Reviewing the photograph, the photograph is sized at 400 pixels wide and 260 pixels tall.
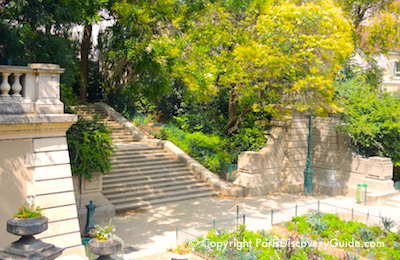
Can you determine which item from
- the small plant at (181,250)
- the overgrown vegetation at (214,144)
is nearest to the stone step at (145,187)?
the overgrown vegetation at (214,144)

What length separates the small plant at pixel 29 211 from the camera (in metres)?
7.60

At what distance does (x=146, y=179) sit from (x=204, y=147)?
3.78 m

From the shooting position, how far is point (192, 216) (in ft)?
46.0

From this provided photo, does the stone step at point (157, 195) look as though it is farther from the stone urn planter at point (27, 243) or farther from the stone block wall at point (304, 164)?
the stone urn planter at point (27, 243)

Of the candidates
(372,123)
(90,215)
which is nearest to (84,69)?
(90,215)

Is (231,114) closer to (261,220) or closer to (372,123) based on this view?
(372,123)

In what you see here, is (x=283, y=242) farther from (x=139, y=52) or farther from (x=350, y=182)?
(x=350, y=182)

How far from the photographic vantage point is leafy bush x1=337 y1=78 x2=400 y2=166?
1862 cm

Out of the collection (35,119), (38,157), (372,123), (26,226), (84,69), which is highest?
(84,69)

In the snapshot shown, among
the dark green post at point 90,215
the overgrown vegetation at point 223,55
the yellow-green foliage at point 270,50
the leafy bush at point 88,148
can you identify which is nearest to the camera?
the dark green post at point 90,215

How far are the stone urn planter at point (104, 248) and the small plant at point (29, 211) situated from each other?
1145 mm

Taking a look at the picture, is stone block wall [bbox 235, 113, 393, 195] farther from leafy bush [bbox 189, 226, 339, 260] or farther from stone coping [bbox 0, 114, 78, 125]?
stone coping [bbox 0, 114, 78, 125]

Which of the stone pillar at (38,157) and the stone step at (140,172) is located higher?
the stone pillar at (38,157)

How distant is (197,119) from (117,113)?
4.81m
